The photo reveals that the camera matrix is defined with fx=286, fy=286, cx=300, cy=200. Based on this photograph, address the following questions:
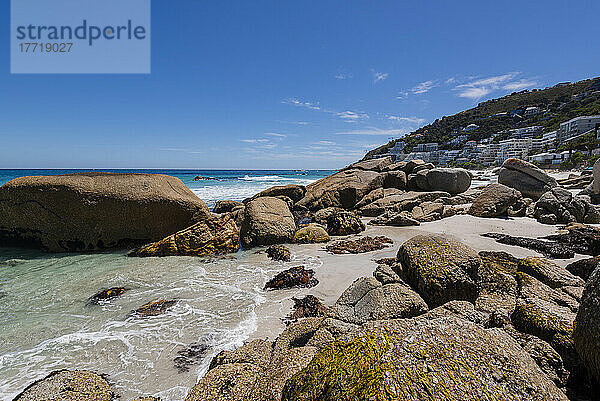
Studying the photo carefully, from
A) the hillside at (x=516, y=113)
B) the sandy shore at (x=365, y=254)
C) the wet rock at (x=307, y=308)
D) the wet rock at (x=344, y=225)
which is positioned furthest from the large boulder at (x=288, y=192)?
the hillside at (x=516, y=113)

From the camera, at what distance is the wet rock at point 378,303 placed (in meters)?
3.50

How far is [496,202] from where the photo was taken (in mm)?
11438

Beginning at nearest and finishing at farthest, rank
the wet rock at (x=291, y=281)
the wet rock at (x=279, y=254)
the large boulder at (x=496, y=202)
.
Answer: the wet rock at (x=291, y=281)
the wet rock at (x=279, y=254)
the large boulder at (x=496, y=202)

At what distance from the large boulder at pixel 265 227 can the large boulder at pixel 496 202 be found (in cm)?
776

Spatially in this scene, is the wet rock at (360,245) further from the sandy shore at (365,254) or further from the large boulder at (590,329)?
the large boulder at (590,329)

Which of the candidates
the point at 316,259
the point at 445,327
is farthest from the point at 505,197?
the point at 445,327

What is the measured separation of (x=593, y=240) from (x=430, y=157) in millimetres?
97715

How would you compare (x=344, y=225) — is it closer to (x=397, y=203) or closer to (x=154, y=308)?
(x=397, y=203)

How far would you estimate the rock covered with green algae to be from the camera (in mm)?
1766

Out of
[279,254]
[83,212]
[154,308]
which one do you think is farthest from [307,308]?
[83,212]

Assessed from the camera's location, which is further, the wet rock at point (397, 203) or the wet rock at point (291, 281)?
the wet rock at point (397, 203)

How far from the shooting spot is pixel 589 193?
13477mm

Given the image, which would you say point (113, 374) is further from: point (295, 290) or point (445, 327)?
point (445, 327)

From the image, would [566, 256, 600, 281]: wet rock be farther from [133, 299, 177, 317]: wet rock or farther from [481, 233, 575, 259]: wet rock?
[133, 299, 177, 317]: wet rock
